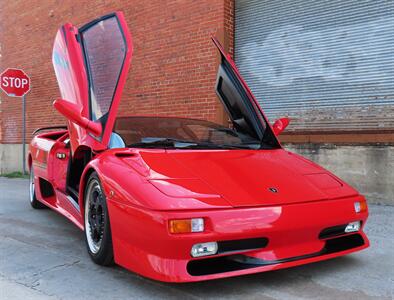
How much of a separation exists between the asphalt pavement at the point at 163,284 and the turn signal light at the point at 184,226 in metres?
0.45

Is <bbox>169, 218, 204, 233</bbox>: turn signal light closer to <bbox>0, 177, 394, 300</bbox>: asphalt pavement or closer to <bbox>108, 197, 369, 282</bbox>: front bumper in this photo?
<bbox>108, 197, 369, 282</bbox>: front bumper

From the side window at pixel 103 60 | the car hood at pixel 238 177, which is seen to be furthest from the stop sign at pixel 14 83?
the car hood at pixel 238 177

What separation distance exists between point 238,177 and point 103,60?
171 cm

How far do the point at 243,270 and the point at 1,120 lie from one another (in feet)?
44.9

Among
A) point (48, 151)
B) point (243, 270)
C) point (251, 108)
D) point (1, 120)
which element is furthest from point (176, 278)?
point (1, 120)

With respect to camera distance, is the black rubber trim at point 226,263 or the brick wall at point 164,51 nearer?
the black rubber trim at point 226,263

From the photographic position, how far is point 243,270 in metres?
2.48

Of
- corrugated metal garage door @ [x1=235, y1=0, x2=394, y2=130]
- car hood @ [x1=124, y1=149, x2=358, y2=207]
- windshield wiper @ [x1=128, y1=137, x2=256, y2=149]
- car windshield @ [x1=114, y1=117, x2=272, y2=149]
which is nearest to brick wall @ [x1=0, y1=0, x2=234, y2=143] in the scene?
corrugated metal garage door @ [x1=235, y1=0, x2=394, y2=130]

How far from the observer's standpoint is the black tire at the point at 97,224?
9.83 feet

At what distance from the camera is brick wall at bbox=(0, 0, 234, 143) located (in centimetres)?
778

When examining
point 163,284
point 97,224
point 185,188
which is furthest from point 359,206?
point 97,224

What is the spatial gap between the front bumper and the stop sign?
367 inches

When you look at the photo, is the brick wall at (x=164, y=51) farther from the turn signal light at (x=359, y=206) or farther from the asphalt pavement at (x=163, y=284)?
the turn signal light at (x=359, y=206)

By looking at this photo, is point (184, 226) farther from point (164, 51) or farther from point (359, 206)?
point (164, 51)
